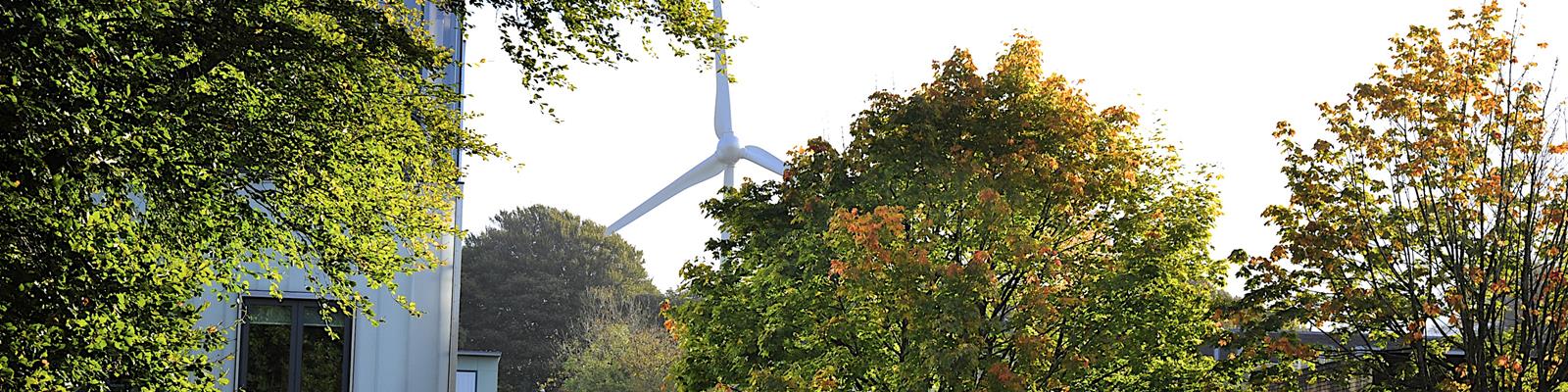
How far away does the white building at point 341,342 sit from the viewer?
1579 cm

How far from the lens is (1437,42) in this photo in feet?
43.4

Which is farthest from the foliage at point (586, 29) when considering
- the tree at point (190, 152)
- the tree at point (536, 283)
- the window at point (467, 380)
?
the tree at point (536, 283)

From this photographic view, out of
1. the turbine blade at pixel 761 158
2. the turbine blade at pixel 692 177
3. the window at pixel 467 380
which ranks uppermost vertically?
the turbine blade at pixel 761 158

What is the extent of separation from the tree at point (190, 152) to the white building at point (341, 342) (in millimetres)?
5077

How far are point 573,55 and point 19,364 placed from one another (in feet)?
13.7

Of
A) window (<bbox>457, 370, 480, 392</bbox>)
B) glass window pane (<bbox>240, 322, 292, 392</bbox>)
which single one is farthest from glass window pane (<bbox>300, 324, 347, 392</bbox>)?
window (<bbox>457, 370, 480, 392</bbox>)

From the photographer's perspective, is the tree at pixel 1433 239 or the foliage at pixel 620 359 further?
the foliage at pixel 620 359

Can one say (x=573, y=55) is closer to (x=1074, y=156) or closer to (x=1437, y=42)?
(x=1074, y=156)

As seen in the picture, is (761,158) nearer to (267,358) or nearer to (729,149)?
(729,149)

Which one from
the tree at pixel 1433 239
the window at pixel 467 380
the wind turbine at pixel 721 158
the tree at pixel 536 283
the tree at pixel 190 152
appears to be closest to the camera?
the tree at pixel 190 152

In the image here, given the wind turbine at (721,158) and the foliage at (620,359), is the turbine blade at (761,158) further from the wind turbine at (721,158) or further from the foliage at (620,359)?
the foliage at (620,359)

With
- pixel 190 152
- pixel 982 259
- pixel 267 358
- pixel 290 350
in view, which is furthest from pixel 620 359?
pixel 190 152

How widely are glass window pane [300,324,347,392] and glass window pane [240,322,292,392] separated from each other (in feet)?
0.67

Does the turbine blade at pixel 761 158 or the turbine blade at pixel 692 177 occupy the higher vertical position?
the turbine blade at pixel 761 158
